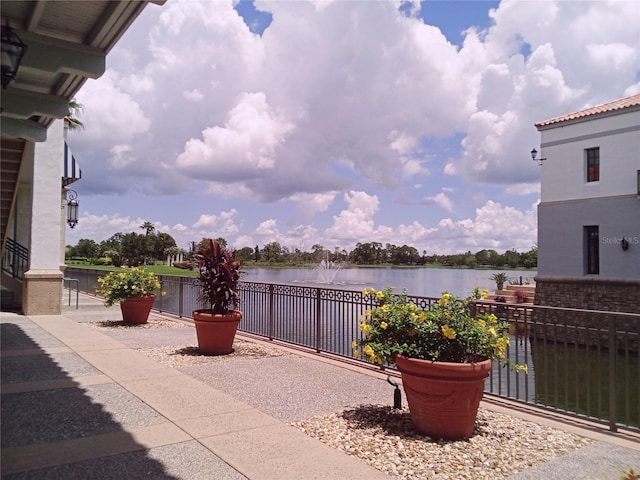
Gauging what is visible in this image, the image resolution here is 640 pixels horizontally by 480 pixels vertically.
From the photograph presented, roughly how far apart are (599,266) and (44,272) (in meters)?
22.0

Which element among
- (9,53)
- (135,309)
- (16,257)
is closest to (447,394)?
(9,53)

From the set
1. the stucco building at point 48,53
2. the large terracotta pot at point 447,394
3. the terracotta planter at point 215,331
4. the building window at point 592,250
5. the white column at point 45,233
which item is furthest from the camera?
the building window at point 592,250

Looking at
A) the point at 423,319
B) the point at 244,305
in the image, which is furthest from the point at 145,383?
the point at 244,305

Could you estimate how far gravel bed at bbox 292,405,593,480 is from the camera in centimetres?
403

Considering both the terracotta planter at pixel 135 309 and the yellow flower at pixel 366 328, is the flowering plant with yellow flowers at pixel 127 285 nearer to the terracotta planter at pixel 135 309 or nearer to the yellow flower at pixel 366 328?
the terracotta planter at pixel 135 309

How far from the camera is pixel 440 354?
15.8 feet

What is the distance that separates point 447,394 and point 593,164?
23332 mm

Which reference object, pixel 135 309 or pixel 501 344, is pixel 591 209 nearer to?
pixel 135 309

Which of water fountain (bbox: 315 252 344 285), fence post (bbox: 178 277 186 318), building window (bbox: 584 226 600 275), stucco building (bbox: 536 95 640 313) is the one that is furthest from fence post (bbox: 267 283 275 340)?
water fountain (bbox: 315 252 344 285)

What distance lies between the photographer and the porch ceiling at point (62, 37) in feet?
14.4

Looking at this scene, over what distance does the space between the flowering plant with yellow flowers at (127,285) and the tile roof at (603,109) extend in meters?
21.1

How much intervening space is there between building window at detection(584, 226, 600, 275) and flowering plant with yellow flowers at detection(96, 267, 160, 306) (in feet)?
65.1

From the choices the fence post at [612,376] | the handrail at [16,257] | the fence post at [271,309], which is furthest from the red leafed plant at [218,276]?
the handrail at [16,257]

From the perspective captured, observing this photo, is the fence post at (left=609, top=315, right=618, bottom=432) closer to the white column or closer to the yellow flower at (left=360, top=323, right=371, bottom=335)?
the yellow flower at (left=360, top=323, right=371, bottom=335)
